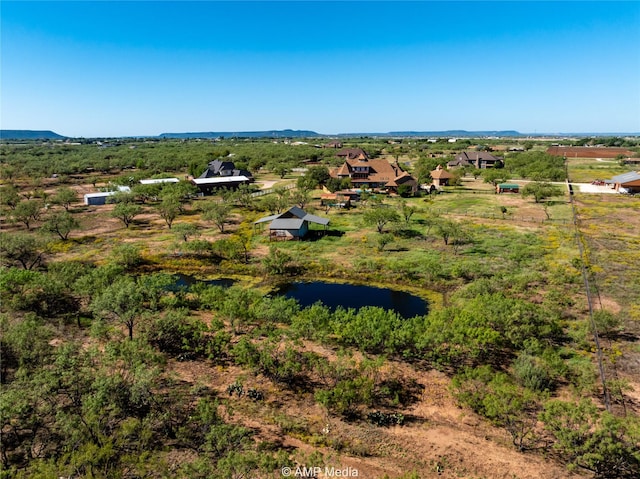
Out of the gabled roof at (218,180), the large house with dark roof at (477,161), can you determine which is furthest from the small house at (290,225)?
the large house with dark roof at (477,161)

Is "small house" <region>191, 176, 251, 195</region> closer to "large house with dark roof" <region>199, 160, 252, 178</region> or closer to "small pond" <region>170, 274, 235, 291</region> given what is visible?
"large house with dark roof" <region>199, 160, 252, 178</region>

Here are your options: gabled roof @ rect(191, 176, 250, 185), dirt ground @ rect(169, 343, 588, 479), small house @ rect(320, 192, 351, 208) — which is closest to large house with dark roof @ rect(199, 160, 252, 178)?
gabled roof @ rect(191, 176, 250, 185)

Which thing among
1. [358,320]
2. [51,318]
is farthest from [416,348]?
[51,318]

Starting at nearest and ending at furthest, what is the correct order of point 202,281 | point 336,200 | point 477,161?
point 202,281 → point 336,200 → point 477,161

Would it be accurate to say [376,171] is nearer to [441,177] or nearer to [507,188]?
[441,177]

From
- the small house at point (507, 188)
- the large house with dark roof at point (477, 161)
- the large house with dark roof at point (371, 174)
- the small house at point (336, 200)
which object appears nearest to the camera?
the small house at point (336, 200)

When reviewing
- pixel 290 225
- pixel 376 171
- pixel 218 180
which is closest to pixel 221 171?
pixel 218 180

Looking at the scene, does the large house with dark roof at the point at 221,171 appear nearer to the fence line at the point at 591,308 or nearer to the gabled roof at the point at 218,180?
the gabled roof at the point at 218,180

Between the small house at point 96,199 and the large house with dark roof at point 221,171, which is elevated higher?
the large house with dark roof at point 221,171

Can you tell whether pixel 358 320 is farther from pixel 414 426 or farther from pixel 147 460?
pixel 147 460
